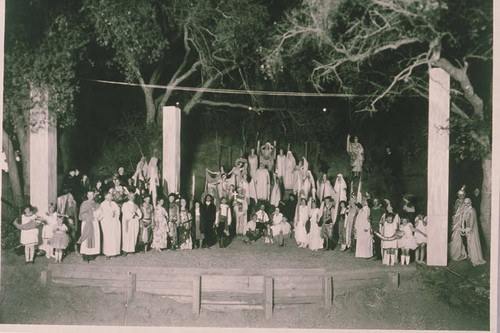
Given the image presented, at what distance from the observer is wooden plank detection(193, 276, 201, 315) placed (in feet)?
27.1

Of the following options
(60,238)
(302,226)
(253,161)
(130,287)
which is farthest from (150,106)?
(130,287)

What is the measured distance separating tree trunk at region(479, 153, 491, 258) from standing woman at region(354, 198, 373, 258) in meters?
1.77

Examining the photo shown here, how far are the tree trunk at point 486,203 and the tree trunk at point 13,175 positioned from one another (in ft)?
23.8

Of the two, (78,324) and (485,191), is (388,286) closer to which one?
(485,191)

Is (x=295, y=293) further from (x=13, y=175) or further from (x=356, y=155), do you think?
(x=13, y=175)

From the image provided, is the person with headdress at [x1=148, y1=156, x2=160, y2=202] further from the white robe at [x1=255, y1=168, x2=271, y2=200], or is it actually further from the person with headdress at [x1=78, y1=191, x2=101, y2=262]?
the white robe at [x1=255, y1=168, x2=271, y2=200]

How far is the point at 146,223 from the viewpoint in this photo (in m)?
9.41

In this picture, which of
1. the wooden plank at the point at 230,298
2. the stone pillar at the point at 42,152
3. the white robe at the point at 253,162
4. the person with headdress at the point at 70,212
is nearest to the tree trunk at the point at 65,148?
the person with headdress at the point at 70,212

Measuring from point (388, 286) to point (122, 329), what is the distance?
4008 mm

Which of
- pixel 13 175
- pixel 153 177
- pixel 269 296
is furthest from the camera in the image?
pixel 153 177

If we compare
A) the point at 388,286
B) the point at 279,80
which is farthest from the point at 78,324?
the point at 279,80

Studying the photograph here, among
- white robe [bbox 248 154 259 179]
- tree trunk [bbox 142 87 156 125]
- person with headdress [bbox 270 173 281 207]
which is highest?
tree trunk [bbox 142 87 156 125]

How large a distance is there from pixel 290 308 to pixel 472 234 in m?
3.01

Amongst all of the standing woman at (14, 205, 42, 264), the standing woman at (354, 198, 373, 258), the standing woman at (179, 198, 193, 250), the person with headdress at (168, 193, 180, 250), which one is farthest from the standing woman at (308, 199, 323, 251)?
the standing woman at (14, 205, 42, 264)
